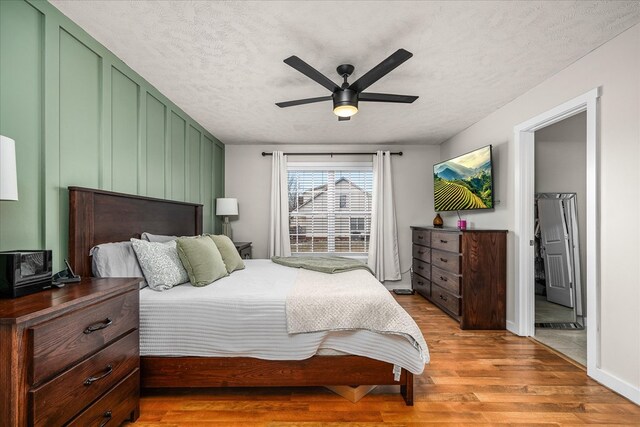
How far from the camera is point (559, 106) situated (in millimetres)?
2512

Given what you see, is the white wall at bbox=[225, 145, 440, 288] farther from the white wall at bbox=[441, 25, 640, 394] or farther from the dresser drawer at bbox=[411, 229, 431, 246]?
the white wall at bbox=[441, 25, 640, 394]

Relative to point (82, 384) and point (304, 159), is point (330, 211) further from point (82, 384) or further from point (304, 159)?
point (82, 384)

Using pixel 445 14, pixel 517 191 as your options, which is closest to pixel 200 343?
pixel 445 14

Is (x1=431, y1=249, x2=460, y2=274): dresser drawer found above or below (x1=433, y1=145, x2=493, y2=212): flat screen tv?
below

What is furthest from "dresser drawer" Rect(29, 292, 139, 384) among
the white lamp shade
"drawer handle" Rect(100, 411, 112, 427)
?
the white lamp shade

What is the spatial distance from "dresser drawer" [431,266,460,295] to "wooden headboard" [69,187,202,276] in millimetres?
3074


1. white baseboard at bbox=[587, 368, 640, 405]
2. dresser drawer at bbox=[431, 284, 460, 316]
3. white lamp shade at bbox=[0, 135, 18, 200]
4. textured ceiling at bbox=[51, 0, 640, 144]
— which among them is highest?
textured ceiling at bbox=[51, 0, 640, 144]

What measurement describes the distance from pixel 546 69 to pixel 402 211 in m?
2.82

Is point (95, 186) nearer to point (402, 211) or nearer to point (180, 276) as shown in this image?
point (180, 276)

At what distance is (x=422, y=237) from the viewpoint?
441 centimetres

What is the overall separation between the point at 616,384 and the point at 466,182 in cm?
235

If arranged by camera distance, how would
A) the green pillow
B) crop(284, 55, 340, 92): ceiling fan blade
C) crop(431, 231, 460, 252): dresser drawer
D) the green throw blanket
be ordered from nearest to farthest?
crop(284, 55, 340, 92): ceiling fan blade
the green pillow
the green throw blanket
crop(431, 231, 460, 252): dresser drawer

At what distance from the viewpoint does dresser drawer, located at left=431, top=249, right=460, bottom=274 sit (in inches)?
132

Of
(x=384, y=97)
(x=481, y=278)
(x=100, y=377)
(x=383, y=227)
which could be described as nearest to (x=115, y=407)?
(x=100, y=377)
